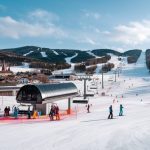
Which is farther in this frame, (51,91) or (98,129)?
(51,91)

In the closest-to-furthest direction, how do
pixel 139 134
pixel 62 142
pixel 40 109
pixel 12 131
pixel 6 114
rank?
pixel 62 142 → pixel 139 134 → pixel 12 131 → pixel 6 114 → pixel 40 109

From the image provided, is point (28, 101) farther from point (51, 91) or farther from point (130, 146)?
point (130, 146)

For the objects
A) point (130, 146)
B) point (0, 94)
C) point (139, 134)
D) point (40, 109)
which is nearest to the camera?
point (130, 146)

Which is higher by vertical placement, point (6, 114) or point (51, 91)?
point (51, 91)

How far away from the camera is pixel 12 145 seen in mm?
14461

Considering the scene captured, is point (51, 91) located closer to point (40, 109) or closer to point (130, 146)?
point (40, 109)

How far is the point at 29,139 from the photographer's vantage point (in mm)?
15805

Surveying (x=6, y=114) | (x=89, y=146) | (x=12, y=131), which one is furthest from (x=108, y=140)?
(x=6, y=114)

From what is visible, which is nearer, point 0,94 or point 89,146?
point 89,146

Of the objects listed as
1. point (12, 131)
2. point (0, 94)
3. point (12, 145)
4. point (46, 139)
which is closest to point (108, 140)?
point (46, 139)

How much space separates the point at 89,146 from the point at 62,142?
155 cm

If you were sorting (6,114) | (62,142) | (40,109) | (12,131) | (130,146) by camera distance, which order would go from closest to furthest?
→ 1. (130,146)
2. (62,142)
3. (12,131)
4. (6,114)
5. (40,109)

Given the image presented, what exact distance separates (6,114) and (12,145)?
13.8 m

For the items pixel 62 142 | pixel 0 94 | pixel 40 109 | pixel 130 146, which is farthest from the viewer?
pixel 0 94
